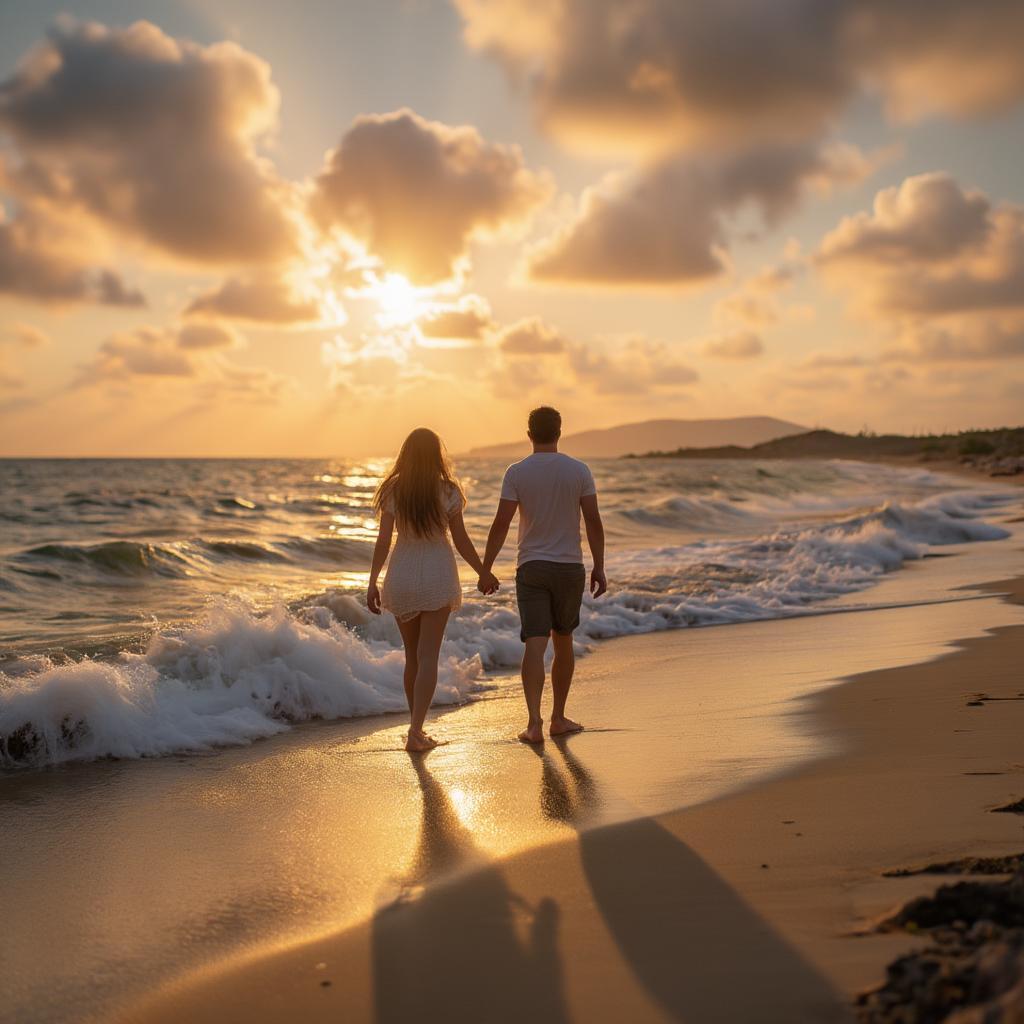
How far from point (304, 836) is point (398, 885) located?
858mm

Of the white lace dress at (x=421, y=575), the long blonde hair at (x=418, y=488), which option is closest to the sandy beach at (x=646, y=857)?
the white lace dress at (x=421, y=575)

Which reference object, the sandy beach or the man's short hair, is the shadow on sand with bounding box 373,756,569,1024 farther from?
the man's short hair

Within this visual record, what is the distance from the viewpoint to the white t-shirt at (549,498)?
645 centimetres

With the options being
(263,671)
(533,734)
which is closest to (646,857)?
(533,734)

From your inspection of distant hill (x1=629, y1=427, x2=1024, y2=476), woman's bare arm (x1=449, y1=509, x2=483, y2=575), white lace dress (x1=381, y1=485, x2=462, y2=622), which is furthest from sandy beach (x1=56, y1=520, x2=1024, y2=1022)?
distant hill (x1=629, y1=427, x2=1024, y2=476)

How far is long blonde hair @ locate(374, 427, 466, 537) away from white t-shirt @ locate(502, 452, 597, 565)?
41 cm

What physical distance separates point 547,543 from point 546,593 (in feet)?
1.08

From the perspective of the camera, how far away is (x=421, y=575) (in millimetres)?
6379

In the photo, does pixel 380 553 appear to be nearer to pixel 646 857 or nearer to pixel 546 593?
pixel 546 593

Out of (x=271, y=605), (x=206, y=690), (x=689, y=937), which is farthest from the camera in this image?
(x=271, y=605)

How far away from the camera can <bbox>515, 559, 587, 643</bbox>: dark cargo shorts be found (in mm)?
6484

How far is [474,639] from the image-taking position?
9.57 meters

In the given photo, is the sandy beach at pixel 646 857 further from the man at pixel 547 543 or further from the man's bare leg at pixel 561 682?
the man at pixel 547 543

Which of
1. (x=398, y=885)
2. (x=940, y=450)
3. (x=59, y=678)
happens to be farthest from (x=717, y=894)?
(x=940, y=450)
